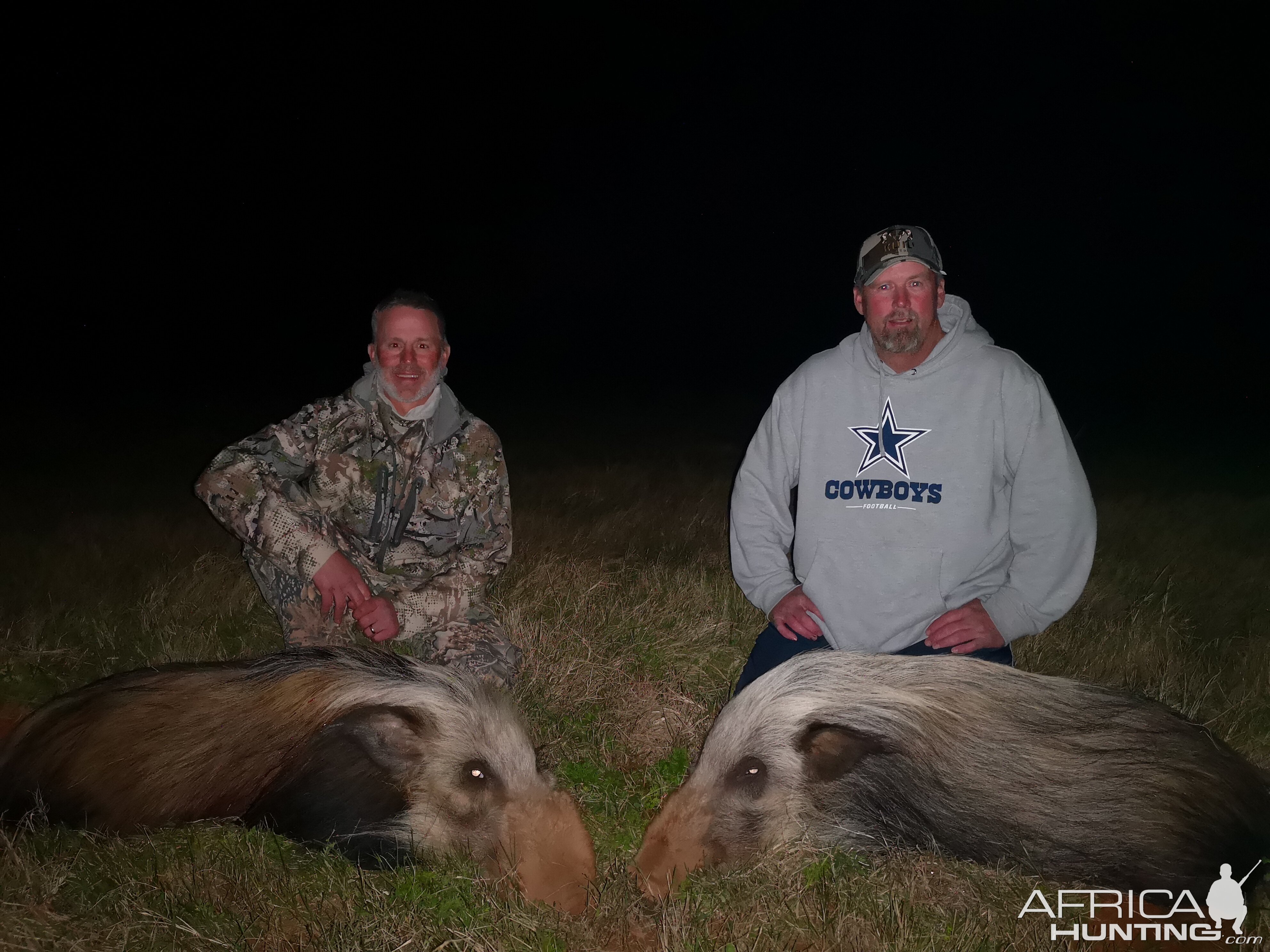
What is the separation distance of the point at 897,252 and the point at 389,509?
2161 millimetres

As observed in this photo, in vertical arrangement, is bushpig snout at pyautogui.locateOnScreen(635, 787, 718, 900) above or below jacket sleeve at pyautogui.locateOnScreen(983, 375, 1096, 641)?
below

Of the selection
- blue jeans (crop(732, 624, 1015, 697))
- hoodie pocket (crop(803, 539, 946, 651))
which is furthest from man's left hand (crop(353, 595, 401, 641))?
hoodie pocket (crop(803, 539, 946, 651))

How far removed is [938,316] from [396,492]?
2.18 meters

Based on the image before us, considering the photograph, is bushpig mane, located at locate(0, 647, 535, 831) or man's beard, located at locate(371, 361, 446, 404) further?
man's beard, located at locate(371, 361, 446, 404)

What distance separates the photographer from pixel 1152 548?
6254 millimetres

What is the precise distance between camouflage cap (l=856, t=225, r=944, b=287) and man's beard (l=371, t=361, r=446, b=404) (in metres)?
1.63

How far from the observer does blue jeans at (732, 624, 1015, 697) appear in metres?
3.50

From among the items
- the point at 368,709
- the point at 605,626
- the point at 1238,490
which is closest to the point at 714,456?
the point at 1238,490

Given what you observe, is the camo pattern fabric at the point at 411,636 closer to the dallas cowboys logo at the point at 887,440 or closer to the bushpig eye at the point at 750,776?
the bushpig eye at the point at 750,776

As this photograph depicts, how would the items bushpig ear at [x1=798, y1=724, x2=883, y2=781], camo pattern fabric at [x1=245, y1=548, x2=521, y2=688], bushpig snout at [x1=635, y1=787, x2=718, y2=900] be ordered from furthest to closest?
1. camo pattern fabric at [x1=245, y1=548, x2=521, y2=688]
2. bushpig ear at [x1=798, y1=724, x2=883, y2=781]
3. bushpig snout at [x1=635, y1=787, x2=718, y2=900]

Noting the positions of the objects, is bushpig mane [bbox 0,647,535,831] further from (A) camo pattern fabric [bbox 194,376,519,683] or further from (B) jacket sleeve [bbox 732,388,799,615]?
(B) jacket sleeve [bbox 732,388,799,615]

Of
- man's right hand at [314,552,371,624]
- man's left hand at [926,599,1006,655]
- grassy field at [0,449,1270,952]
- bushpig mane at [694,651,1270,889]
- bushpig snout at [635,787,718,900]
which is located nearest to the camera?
grassy field at [0,449,1270,952]

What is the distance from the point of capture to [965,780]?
2877mm

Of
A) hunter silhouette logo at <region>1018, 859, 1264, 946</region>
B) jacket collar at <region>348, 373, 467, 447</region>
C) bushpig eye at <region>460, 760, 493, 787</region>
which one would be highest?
jacket collar at <region>348, 373, 467, 447</region>
